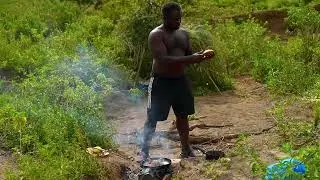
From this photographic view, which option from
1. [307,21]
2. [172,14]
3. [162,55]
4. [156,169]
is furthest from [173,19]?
[307,21]

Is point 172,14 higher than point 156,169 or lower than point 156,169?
higher

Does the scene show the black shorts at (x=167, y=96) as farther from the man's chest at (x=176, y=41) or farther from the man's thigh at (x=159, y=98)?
the man's chest at (x=176, y=41)

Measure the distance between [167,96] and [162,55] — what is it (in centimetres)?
48

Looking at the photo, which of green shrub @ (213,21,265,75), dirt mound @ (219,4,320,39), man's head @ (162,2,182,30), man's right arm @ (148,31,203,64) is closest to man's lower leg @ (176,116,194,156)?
man's right arm @ (148,31,203,64)

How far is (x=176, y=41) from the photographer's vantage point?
5.66 meters

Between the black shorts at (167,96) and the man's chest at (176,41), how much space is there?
0.32 metres

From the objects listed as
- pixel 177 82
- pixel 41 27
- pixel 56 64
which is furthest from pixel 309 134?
pixel 41 27

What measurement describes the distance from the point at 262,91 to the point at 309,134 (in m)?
3.03

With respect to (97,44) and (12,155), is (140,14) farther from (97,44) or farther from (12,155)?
(12,155)

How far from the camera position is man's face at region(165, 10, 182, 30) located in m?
5.50

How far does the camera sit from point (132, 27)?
357 inches

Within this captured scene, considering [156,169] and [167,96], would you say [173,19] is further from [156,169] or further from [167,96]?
[156,169]

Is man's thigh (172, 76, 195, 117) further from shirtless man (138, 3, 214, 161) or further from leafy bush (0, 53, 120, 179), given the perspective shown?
leafy bush (0, 53, 120, 179)

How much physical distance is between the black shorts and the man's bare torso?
0.07 meters
